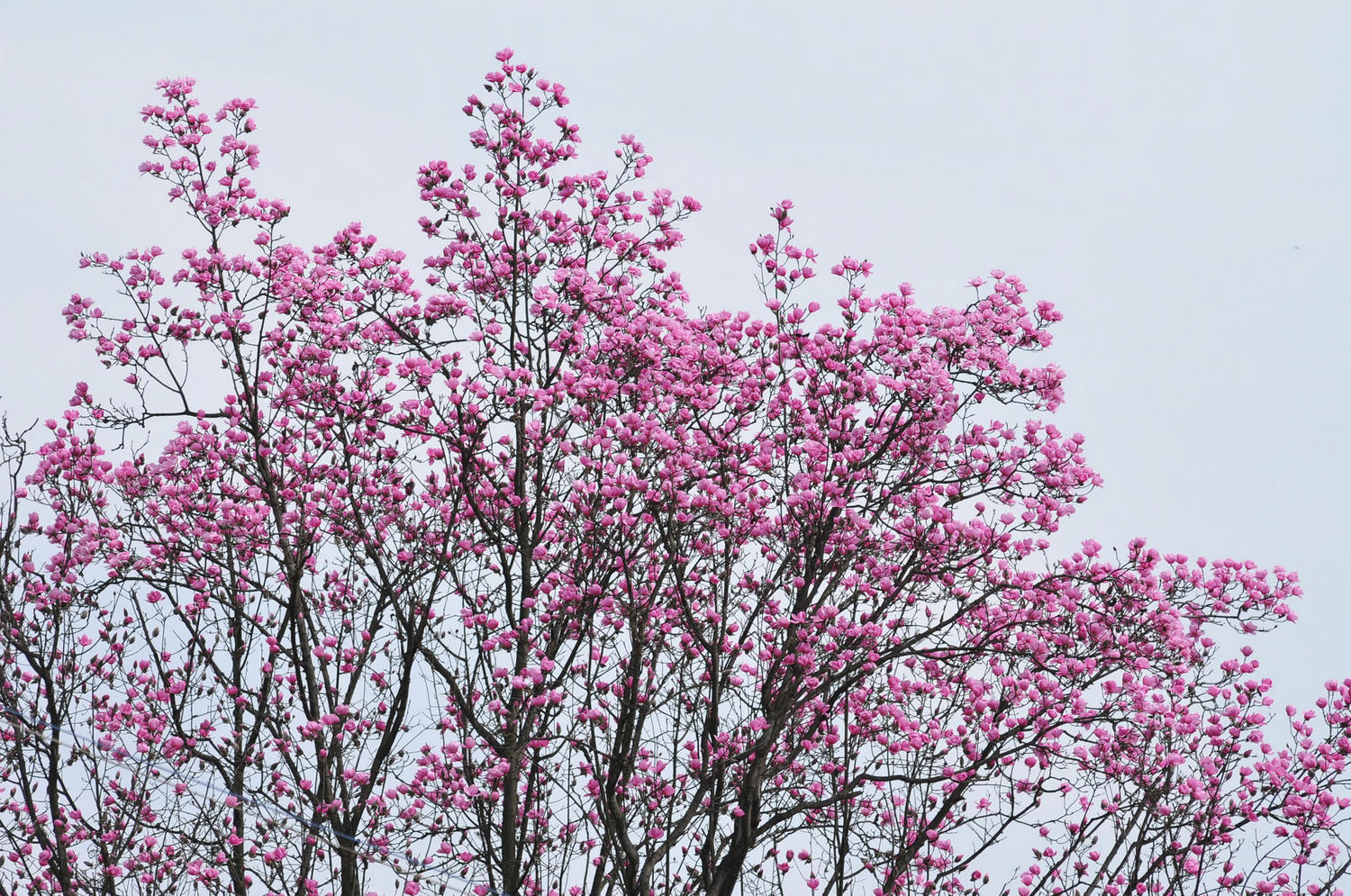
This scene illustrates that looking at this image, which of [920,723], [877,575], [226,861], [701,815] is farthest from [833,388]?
[226,861]

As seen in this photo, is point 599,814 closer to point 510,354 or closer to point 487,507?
point 487,507

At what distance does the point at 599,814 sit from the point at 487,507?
2.69 meters

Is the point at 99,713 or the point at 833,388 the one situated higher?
the point at 833,388

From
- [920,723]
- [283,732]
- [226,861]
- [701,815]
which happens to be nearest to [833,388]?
[920,723]

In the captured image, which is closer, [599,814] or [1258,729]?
[599,814]

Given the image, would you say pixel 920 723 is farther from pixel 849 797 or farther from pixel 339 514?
pixel 339 514

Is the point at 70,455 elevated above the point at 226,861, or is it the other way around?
the point at 70,455

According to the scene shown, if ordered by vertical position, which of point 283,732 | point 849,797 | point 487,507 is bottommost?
point 849,797

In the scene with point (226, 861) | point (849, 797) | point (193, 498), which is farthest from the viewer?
point (193, 498)

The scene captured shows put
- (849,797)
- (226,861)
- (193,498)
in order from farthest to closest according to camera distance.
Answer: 1. (193,498)
2. (226,861)
3. (849,797)

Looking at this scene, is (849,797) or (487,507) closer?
(849,797)

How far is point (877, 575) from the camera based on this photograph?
10.7 metres

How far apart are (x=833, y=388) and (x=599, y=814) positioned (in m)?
3.91

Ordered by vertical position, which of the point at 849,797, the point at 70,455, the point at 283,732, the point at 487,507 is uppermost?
the point at 70,455
